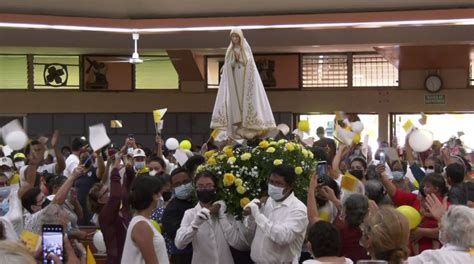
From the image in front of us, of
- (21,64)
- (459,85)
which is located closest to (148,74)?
(21,64)

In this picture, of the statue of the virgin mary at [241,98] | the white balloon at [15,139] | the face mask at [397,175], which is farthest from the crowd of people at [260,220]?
the face mask at [397,175]

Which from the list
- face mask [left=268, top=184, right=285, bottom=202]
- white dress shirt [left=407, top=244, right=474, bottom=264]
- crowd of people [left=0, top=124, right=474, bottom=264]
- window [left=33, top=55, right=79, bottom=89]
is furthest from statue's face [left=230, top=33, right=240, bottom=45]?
window [left=33, top=55, right=79, bottom=89]

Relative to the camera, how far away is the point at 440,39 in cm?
1380

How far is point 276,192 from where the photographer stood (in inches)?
227

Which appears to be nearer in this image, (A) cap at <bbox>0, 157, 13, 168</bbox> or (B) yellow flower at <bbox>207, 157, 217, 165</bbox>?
(B) yellow flower at <bbox>207, 157, 217, 165</bbox>

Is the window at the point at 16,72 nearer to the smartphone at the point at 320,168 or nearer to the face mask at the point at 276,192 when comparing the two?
the smartphone at the point at 320,168

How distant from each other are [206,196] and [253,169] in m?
0.49

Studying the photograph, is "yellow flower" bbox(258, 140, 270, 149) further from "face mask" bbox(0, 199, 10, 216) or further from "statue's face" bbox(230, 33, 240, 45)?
"face mask" bbox(0, 199, 10, 216)

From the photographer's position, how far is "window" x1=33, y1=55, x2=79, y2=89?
18.7 m

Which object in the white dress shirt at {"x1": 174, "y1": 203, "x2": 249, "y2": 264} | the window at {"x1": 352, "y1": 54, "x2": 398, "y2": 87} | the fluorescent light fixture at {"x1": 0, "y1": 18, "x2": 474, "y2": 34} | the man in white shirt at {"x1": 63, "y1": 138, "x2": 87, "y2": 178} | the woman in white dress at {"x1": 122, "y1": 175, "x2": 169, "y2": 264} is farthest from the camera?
the window at {"x1": 352, "y1": 54, "x2": 398, "y2": 87}

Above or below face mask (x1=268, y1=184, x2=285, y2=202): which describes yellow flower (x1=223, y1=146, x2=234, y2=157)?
above

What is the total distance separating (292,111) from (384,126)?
207 centimetres

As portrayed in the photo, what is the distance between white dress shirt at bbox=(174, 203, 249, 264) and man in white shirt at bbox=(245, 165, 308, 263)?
32 cm

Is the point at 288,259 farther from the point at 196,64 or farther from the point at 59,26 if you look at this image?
the point at 196,64
